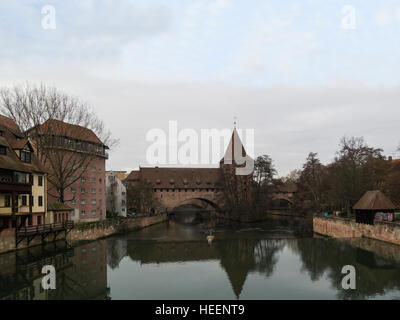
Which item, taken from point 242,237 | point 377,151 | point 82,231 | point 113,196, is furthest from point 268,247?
point 377,151

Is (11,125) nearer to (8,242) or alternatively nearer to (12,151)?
(12,151)

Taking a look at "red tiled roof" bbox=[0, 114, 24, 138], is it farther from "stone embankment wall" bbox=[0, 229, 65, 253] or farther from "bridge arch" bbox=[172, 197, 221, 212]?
"bridge arch" bbox=[172, 197, 221, 212]

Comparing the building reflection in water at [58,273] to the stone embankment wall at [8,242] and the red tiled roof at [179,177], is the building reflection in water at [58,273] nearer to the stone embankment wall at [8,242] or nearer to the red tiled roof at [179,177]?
the stone embankment wall at [8,242]

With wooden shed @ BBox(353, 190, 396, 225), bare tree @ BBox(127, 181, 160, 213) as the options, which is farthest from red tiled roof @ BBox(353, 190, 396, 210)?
bare tree @ BBox(127, 181, 160, 213)

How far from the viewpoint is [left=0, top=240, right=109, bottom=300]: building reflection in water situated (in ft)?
47.8

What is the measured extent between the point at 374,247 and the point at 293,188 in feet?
150

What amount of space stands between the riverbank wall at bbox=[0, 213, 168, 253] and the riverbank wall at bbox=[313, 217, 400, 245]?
20.3 meters

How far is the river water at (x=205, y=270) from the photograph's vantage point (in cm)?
1451

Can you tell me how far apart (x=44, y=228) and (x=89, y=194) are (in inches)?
487

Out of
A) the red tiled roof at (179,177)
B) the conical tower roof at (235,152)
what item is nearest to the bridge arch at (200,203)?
the red tiled roof at (179,177)

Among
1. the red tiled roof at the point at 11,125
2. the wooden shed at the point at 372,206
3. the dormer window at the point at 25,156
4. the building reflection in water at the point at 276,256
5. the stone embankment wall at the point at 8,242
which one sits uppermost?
the red tiled roof at the point at 11,125

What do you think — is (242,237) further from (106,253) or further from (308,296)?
(308,296)

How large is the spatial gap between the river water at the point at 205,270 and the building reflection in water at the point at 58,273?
0.04 m

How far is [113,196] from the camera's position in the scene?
157ft
